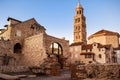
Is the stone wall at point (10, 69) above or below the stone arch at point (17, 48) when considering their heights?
below

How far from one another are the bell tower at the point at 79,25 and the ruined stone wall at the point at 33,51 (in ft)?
132

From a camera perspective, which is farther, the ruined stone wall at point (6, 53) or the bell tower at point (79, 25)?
the bell tower at point (79, 25)

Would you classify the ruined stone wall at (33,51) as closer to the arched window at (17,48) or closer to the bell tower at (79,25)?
the arched window at (17,48)

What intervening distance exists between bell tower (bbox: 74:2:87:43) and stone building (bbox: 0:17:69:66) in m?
37.9

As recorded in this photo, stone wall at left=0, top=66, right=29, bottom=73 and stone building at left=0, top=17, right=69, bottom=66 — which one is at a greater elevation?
stone building at left=0, top=17, right=69, bottom=66

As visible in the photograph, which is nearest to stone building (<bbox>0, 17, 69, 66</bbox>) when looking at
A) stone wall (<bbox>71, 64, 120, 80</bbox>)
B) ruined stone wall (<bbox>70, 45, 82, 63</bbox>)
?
stone wall (<bbox>71, 64, 120, 80</bbox>)

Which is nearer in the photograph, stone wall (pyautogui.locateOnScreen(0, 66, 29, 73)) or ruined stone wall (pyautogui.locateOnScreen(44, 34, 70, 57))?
stone wall (pyautogui.locateOnScreen(0, 66, 29, 73))

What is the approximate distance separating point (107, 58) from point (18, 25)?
88.7 ft

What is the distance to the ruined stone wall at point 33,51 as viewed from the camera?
2112 cm

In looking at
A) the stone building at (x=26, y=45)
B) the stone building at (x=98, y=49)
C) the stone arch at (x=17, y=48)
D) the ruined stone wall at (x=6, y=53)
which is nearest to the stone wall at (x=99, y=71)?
the stone building at (x=26, y=45)

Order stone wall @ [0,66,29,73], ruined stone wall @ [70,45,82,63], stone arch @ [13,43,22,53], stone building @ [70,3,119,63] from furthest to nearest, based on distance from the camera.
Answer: ruined stone wall @ [70,45,82,63] → stone building @ [70,3,119,63] → stone arch @ [13,43,22,53] → stone wall @ [0,66,29,73]

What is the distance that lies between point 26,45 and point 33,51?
2.82 meters

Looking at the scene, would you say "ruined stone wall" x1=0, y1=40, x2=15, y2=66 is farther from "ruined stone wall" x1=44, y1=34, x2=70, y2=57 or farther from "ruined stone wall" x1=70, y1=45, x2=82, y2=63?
"ruined stone wall" x1=70, y1=45, x2=82, y2=63

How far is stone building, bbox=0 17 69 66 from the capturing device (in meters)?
21.4
